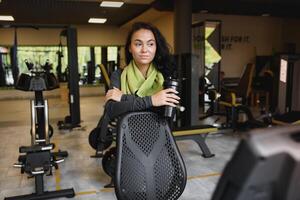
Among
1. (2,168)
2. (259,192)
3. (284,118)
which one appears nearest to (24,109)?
(2,168)

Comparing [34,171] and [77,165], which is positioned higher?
[34,171]

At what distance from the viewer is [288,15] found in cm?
864

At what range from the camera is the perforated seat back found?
144cm

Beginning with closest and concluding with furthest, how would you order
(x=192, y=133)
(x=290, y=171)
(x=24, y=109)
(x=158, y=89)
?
1. (x=290, y=171)
2. (x=158, y=89)
3. (x=192, y=133)
4. (x=24, y=109)

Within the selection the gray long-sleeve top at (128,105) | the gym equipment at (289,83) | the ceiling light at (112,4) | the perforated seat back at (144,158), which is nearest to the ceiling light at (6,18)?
the ceiling light at (112,4)

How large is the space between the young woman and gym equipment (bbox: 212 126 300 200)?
0.94 metres

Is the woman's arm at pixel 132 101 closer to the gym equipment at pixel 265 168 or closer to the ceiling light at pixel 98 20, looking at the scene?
the gym equipment at pixel 265 168

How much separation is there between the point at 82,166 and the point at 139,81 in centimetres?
285

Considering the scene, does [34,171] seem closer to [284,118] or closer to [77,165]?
[77,165]

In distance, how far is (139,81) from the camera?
157 centimetres

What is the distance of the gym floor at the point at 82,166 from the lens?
3.28 metres

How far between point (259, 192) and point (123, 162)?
3.30 ft

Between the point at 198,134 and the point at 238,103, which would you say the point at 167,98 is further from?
the point at 238,103

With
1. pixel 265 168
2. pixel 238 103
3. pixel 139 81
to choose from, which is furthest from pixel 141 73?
pixel 238 103
